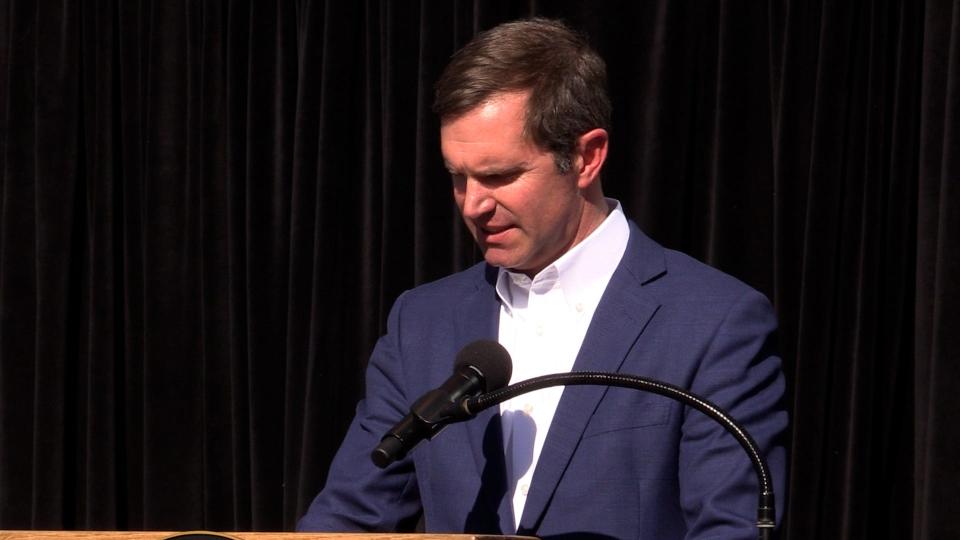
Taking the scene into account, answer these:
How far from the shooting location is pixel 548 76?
2051 mm

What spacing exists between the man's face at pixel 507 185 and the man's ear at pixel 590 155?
0.05 ft

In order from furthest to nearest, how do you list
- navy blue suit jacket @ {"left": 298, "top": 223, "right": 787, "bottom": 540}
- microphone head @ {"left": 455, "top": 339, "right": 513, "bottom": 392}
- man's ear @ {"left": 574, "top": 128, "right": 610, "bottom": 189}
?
man's ear @ {"left": 574, "top": 128, "right": 610, "bottom": 189}
navy blue suit jacket @ {"left": 298, "top": 223, "right": 787, "bottom": 540}
microphone head @ {"left": 455, "top": 339, "right": 513, "bottom": 392}

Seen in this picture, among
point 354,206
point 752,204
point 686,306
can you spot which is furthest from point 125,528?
point 686,306

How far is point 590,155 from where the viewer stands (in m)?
2.13

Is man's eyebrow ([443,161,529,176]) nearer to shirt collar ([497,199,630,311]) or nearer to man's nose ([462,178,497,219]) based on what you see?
man's nose ([462,178,497,219])

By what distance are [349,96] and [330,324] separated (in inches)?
23.3

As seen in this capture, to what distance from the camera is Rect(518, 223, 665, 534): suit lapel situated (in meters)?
2.00

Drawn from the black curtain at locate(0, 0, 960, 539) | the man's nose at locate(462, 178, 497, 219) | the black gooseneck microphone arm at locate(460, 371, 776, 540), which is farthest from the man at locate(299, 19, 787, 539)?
the black curtain at locate(0, 0, 960, 539)

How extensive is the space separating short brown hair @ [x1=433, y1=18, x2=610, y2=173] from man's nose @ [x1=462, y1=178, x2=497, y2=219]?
0.10m

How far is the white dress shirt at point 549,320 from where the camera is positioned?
2115 millimetres

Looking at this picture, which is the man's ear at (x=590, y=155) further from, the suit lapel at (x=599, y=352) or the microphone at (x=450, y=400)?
the microphone at (x=450, y=400)

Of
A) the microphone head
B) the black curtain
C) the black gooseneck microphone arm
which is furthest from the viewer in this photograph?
the black curtain

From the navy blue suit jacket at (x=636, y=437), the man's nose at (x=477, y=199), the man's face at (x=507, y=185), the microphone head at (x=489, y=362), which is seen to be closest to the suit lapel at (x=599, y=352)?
the navy blue suit jacket at (x=636, y=437)

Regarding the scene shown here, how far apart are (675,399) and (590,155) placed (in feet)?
2.19
